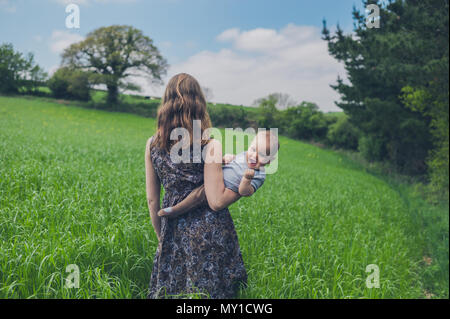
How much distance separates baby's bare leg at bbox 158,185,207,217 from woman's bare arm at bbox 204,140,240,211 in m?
0.11

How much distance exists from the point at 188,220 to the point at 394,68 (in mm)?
11556

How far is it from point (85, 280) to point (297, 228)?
3.00 m

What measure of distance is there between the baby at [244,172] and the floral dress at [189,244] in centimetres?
9

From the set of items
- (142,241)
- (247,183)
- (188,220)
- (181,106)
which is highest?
(181,106)

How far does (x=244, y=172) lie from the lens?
153 centimetres

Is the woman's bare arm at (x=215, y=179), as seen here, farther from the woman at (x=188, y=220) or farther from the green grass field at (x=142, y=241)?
the green grass field at (x=142, y=241)

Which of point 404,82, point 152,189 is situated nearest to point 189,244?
point 152,189

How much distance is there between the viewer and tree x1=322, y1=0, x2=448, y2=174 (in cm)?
958

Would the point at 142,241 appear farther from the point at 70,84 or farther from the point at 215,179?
the point at 70,84

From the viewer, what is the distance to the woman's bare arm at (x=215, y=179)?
152cm

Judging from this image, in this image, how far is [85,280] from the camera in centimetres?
204

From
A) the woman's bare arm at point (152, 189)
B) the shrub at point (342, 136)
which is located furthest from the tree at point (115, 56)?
the woman's bare arm at point (152, 189)

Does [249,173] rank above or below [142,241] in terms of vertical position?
above

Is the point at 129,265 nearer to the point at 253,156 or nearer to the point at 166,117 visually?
the point at 166,117
